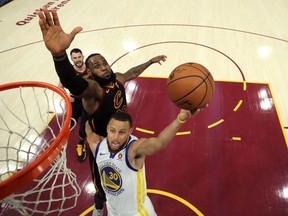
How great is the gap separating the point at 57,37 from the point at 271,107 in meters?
3.85

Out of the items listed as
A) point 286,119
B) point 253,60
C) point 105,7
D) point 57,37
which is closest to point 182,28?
point 253,60

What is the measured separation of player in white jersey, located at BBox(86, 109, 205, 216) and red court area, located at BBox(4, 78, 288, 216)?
46.2 inches

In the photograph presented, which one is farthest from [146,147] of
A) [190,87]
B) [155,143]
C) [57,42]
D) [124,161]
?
[57,42]

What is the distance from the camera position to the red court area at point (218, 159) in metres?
3.15

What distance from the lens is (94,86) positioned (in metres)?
2.27

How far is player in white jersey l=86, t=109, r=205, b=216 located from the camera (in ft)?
6.33

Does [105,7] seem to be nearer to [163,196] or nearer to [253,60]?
[253,60]

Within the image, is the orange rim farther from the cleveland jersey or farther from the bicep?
the bicep

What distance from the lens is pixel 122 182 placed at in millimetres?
1993

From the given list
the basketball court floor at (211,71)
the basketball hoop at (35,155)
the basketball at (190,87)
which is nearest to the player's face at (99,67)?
the basketball hoop at (35,155)

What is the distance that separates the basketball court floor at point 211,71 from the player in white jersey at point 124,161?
45.6 inches

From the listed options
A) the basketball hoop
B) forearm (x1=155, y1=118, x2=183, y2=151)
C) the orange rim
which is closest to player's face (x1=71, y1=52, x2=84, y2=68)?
the basketball hoop

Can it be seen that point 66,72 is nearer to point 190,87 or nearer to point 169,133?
point 169,133

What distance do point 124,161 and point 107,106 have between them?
0.72 m
